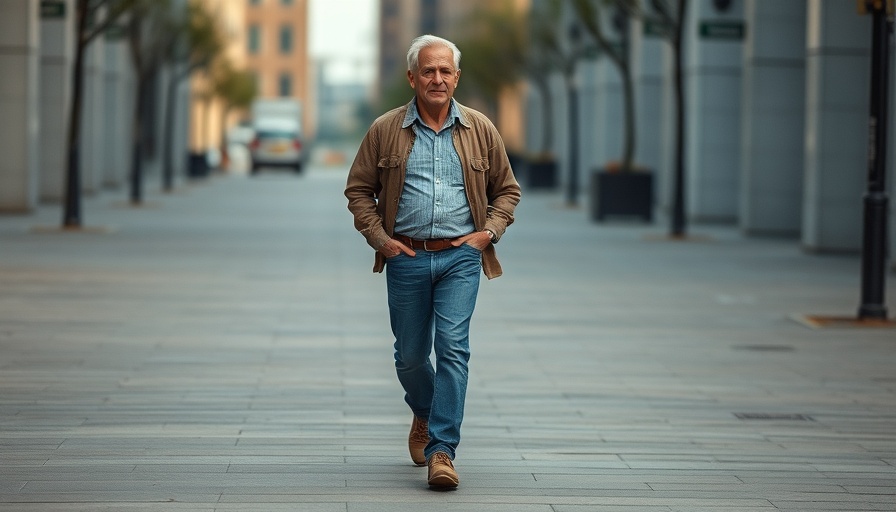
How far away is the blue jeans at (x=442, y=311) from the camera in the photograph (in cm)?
689

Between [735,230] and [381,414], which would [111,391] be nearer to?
[381,414]

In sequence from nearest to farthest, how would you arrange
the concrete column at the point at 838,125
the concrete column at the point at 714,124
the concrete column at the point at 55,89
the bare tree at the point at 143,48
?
the concrete column at the point at 838,125 < the concrete column at the point at 714,124 < the concrete column at the point at 55,89 < the bare tree at the point at 143,48

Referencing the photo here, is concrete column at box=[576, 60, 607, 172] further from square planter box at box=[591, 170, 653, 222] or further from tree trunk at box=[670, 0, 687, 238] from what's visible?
tree trunk at box=[670, 0, 687, 238]

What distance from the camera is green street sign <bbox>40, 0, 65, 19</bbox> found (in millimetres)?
24406

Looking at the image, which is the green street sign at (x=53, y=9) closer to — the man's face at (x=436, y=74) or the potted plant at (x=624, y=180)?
the potted plant at (x=624, y=180)

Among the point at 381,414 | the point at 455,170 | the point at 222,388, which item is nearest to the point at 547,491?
the point at 455,170

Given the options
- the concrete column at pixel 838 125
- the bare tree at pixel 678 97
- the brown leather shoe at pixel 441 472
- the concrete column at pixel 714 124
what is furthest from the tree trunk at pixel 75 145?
the brown leather shoe at pixel 441 472

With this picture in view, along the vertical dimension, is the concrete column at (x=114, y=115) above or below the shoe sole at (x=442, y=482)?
above

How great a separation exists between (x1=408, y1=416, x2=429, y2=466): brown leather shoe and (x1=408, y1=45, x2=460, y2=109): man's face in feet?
4.46

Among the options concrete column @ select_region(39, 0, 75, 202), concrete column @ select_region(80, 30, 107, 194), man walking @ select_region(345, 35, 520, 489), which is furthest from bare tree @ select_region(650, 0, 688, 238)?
man walking @ select_region(345, 35, 520, 489)

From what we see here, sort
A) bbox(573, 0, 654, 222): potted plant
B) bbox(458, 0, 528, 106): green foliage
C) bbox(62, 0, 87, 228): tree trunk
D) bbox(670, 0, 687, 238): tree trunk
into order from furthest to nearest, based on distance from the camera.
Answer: bbox(458, 0, 528, 106): green foliage < bbox(573, 0, 654, 222): potted plant < bbox(670, 0, 687, 238): tree trunk < bbox(62, 0, 87, 228): tree trunk

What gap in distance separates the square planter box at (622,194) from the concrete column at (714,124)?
0.91 metres

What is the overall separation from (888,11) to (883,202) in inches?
56.5

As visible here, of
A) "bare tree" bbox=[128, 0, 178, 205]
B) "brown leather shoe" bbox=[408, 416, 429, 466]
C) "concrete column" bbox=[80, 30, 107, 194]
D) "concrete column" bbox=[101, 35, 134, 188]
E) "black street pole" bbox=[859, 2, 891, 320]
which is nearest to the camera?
"brown leather shoe" bbox=[408, 416, 429, 466]
